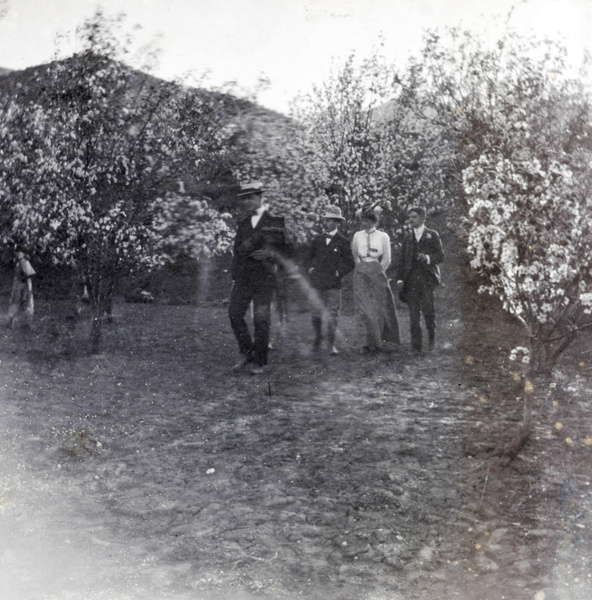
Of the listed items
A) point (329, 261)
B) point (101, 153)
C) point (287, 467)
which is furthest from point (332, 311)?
point (101, 153)

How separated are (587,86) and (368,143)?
1.51m

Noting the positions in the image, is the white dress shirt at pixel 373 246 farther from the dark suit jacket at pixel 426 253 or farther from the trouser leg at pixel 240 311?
the trouser leg at pixel 240 311

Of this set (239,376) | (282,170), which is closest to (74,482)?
(239,376)

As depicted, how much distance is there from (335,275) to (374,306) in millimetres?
418

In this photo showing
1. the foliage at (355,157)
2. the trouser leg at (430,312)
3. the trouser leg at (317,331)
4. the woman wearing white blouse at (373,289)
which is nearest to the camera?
the foliage at (355,157)

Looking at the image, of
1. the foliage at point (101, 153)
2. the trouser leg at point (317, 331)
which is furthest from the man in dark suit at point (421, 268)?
the foliage at point (101, 153)

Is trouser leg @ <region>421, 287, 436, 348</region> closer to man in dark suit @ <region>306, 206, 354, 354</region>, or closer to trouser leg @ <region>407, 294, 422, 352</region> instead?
trouser leg @ <region>407, 294, 422, 352</region>

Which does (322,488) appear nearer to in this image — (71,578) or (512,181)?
(71,578)

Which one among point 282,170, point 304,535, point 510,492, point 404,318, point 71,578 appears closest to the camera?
point 71,578

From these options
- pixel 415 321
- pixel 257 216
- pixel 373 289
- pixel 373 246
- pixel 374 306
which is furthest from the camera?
pixel 373 289

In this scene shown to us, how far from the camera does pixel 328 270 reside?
5059 mm

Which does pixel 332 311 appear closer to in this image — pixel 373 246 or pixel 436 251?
pixel 373 246

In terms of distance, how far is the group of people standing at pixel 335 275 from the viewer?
14.8ft

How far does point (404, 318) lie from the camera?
477 cm
